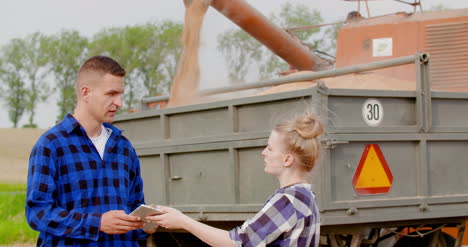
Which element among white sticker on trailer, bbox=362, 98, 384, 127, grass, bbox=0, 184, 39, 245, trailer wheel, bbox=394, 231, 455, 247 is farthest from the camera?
grass, bbox=0, 184, 39, 245

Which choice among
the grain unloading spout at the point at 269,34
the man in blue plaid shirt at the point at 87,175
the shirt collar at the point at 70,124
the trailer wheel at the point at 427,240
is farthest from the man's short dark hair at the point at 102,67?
the grain unloading spout at the point at 269,34

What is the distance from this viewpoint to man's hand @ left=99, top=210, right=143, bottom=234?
9.73 feet

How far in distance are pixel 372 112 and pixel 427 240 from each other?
127 cm

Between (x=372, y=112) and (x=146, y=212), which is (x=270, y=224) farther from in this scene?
(x=372, y=112)

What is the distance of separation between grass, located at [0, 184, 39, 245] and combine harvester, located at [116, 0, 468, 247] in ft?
13.6

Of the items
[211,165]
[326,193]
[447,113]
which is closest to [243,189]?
[211,165]

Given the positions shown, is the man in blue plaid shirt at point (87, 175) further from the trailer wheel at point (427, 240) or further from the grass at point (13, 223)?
the grass at point (13, 223)

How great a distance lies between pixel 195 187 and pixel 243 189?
1.58 ft

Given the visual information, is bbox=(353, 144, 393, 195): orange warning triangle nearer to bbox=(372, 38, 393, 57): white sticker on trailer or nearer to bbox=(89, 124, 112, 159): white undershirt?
bbox=(89, 124, 112, 159): white undershirt

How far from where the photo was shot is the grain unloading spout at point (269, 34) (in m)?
7.20

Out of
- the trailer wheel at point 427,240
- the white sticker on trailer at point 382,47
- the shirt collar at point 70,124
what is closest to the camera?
the shirt collar at point 70,124

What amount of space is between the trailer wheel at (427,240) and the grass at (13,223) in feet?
18.0

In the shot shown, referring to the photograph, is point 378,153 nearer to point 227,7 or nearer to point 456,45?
point 456,45

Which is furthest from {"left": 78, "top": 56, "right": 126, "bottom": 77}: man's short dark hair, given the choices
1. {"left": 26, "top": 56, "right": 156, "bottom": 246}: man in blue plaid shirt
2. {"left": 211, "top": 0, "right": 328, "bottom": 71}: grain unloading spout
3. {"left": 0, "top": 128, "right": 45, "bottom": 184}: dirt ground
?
{"left": 0, "top": 128, "right": 45, "bottom": 184}: dirt ground
